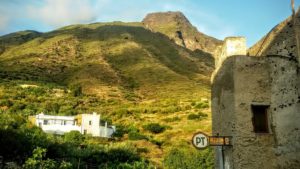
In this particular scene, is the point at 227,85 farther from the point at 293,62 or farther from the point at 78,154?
the point at 78,154

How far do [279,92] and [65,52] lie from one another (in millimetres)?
103447

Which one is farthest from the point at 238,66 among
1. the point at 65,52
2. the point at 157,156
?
the point at 65,52

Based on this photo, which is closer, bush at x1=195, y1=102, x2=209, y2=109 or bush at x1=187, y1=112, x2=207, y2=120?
bush at x1=187, y1=112, x2=207, y2=120

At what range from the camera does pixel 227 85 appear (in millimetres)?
10281

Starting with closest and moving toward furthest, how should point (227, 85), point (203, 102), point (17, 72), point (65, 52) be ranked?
point (227, 85) < point (203, 102) < point (17, 72) < point (65, 52)

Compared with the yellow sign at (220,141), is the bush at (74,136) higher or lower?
higher

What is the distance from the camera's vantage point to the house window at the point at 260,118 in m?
9.80

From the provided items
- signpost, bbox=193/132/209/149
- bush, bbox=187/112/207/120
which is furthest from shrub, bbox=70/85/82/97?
signpost, bbox=193/132/209/149

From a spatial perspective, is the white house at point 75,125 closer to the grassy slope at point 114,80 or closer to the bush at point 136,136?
the bush at point 136,136

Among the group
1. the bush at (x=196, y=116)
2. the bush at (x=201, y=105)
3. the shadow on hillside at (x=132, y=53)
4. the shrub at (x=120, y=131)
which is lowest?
the shrub at (x=120, y=131)

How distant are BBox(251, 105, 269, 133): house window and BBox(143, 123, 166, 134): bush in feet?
162

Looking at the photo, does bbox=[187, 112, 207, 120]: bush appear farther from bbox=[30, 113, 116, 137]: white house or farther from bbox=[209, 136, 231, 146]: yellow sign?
bbox=[209, 136, 231, 146]: yellow sign

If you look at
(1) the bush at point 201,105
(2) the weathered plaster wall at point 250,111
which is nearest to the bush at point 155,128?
(1) the bush at point 201,105

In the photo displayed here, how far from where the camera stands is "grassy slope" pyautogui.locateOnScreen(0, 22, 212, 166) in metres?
67.3
